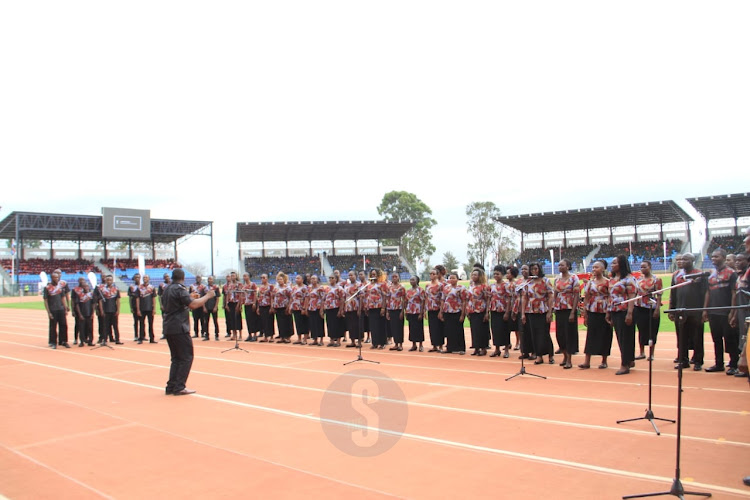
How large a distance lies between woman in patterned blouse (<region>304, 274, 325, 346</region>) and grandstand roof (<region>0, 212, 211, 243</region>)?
50297 mm

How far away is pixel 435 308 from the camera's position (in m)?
12.1

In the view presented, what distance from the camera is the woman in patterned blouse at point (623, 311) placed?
8.79 meters

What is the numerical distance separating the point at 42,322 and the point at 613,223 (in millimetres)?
55421

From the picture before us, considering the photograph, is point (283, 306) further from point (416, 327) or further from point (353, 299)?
point (416, 327)

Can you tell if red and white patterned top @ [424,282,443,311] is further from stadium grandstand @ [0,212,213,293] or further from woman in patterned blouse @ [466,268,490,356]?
stadium grandstand @ [0,212,213,293]

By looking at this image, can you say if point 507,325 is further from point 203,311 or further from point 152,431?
point 203,311

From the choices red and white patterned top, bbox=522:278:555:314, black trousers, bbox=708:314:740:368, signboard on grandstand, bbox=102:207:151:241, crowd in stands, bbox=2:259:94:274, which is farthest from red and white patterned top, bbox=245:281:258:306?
crowd in stands, bbox=2:259:94:274

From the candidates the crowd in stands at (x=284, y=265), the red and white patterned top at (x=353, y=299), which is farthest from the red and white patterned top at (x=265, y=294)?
the crowd in stands at (x=284, y=265)

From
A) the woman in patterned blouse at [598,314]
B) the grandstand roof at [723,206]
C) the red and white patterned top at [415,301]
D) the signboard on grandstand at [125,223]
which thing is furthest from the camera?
the signboard on grandstand at [125,223]

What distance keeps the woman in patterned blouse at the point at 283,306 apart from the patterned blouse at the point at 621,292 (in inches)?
333

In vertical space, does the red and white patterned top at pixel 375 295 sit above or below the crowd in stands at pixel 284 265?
below

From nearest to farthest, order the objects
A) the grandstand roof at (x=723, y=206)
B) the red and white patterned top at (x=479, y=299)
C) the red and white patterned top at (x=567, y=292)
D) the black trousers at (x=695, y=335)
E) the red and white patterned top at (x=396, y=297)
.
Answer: the black trousers at (x=695, y=335), the red and white patterned top at (x=567, y=292), the red and white patterned top at (x=479, y=299), the red and white patterned top at (x=396, y=297), the grandstand roof at (x=723, y=206)

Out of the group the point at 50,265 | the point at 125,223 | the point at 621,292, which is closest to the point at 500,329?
the point at 621,292

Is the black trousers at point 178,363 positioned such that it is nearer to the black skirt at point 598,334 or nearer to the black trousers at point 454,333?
the black trousers at point 454,333
